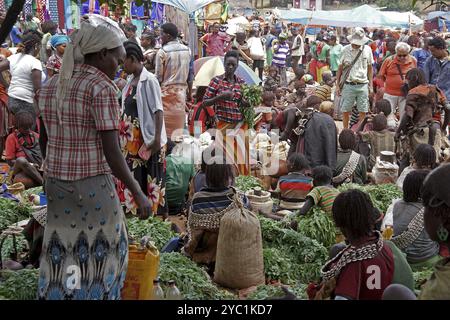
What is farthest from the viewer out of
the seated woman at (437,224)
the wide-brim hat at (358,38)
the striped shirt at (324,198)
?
the wide-brim hat at (358,38)

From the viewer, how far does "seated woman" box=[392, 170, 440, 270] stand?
213 inches

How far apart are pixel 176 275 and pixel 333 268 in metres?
1.47

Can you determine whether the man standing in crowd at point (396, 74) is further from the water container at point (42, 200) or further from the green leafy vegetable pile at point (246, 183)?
the water container at point (42, 200)

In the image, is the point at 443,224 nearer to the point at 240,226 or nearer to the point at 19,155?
the point at 240,226

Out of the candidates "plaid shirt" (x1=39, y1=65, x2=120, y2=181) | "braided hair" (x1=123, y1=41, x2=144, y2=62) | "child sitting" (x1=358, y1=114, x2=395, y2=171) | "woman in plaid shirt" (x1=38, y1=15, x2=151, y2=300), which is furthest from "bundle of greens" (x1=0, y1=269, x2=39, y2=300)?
"child sitting" (x1=358, y1=114, x2=395, y2=171)

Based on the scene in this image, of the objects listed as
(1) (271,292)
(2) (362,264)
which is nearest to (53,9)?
(1) (271,292)

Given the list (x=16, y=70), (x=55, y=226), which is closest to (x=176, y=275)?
(x=55, y=226)

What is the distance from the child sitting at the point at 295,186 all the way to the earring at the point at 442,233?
14.0 feet

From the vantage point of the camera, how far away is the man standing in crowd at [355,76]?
12.3m

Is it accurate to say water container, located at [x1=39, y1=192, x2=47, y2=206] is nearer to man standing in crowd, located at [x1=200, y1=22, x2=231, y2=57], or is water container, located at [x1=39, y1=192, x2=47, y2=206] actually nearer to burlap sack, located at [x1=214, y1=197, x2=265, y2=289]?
burlap sack, located at [x1=214, y1=197, x2=265, y2=289]

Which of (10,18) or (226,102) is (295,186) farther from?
(10,18)

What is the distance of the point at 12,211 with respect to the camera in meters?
6.53

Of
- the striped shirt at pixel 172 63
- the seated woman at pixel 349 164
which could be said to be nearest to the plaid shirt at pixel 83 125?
the seated woman at pixel 349 164
